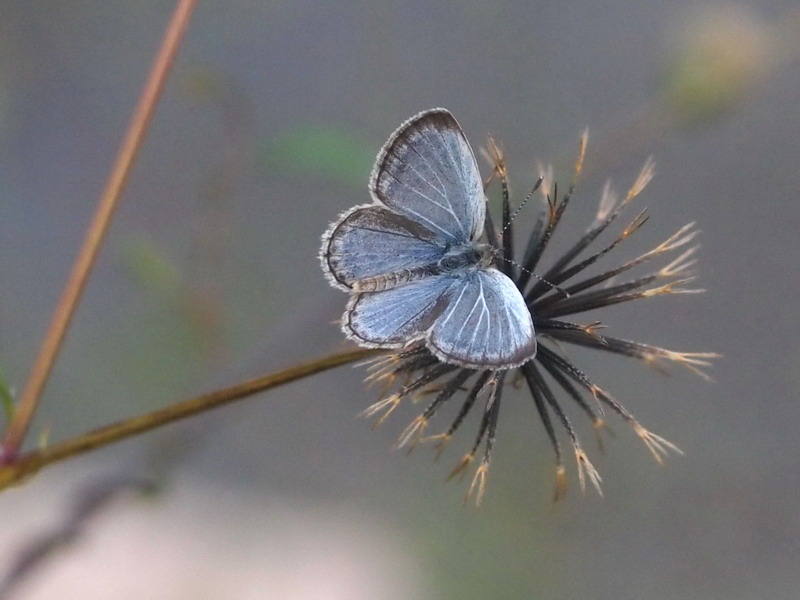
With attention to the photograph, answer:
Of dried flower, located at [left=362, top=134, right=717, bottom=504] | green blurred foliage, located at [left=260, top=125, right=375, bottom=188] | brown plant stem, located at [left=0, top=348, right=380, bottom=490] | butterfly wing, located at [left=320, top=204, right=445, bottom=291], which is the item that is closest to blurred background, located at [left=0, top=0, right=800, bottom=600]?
green blurred foliage, located at [left=260, top=125, right=375, bottom=188]

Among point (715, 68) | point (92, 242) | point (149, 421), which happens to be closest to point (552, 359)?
point (149, 421)

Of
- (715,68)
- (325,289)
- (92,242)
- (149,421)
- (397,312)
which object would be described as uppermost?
(715,68)

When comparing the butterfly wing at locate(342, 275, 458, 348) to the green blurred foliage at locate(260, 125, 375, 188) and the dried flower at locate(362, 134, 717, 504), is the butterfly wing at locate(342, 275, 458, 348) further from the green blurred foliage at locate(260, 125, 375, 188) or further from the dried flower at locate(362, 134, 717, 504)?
the green blurred foliage at locate(260, 125, 375, 188)

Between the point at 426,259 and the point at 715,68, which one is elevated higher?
the point at 715,68

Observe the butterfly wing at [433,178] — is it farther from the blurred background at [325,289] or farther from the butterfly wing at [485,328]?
the blurred background at [325,289]

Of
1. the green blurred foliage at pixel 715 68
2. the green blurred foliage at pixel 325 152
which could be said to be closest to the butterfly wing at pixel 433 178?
the green blurred foliage at pixel 325 152

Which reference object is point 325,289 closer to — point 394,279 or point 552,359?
point 394,279

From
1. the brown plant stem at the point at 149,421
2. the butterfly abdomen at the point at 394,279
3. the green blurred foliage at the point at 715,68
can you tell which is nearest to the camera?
the brown plant stem at the point at 149,421

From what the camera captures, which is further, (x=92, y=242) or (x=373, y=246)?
(x=373, y=246)
